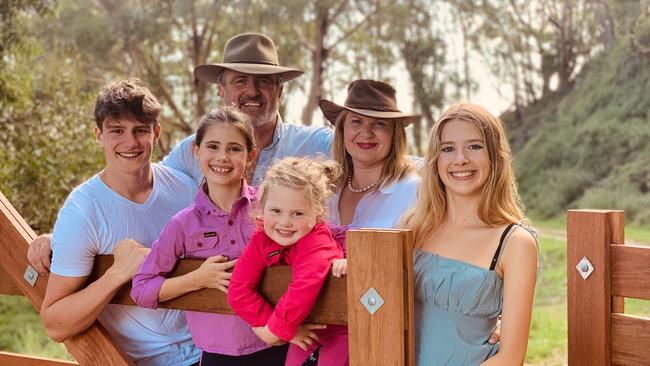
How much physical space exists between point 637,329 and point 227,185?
1200 millimetres

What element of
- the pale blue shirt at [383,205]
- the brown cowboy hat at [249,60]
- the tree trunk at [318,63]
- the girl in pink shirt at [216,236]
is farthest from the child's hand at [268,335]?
the tree trunk at [318,63]

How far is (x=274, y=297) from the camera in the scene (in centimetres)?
191

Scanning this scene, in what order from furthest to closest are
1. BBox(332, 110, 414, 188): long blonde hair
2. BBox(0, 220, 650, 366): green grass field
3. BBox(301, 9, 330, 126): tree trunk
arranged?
BBox(301, 9, 330, 126): tree trunk → BBox(0, 220, 650, 366): green grass field → BBox(332, 110, 414, 188): long blonde hair

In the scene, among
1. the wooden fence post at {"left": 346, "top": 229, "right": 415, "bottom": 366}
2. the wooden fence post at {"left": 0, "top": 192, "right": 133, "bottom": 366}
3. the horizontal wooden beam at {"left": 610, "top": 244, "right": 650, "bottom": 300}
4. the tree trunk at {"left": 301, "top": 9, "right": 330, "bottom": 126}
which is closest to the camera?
the wooden fence post at {"left": 346, "top": 229, "right": 415, "bottom": 366}

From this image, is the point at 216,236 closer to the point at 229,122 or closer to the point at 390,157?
the point at 229,122

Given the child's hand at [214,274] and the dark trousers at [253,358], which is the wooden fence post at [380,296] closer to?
the child's hand at [214,274]

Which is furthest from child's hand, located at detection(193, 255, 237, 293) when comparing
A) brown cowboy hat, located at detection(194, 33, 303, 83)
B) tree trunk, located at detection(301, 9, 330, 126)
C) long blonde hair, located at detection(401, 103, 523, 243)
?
tree trunk, located at detection(301, 9, 330, 126)

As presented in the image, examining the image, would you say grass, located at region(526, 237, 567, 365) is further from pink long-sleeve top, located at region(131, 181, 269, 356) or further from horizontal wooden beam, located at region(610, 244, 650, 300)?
pink long-sleeve top, located at region(131, 181, 269, 356)

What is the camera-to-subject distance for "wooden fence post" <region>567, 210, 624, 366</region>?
2154 mm

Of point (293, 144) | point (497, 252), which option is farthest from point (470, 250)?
point (293, 144)

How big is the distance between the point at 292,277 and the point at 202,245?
15.7 inches

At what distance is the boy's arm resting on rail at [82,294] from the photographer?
2.21 metres

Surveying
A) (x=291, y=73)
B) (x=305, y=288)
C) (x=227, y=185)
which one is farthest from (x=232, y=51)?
(x=305, y=288)

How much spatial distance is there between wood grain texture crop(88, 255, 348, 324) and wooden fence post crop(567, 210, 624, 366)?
729 mm
